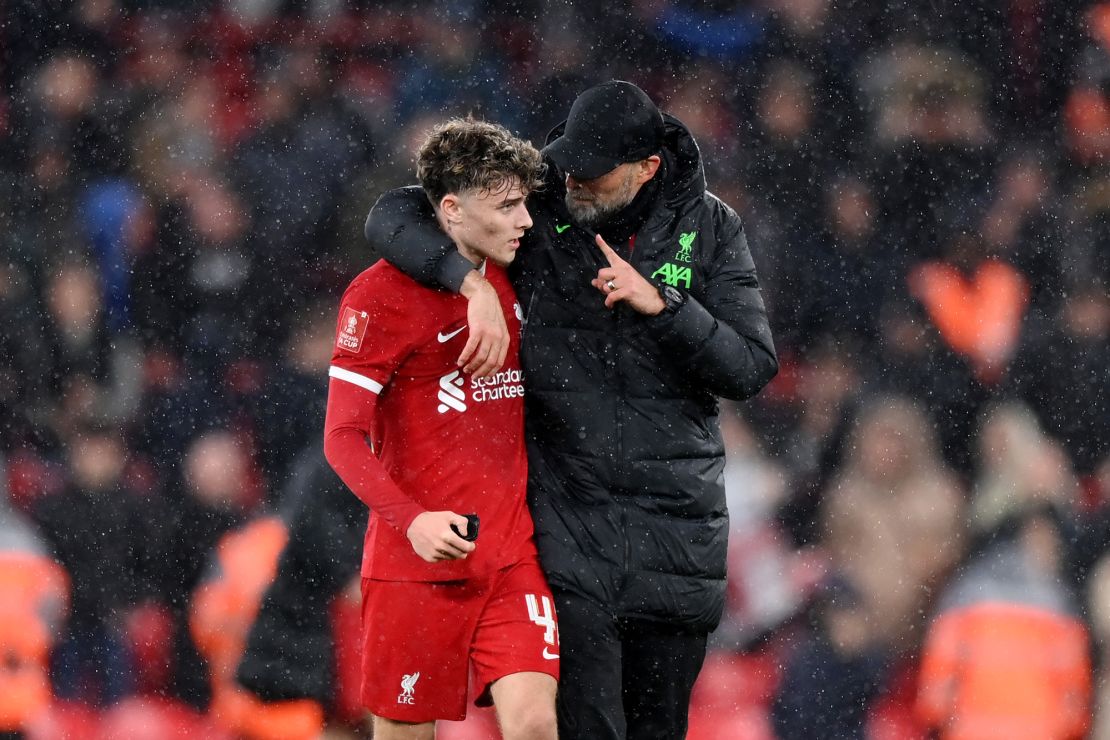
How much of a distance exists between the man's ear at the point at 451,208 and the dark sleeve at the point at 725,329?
45cm

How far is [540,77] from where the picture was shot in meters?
5.24

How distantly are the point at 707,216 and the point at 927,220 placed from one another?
2.29m

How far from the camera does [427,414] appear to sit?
2.95 metres

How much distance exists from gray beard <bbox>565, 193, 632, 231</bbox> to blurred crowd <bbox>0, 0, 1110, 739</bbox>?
2.05m

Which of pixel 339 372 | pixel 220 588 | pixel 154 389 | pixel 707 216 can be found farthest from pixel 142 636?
pixel 707 216

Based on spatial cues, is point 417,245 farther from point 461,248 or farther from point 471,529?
point 471,529

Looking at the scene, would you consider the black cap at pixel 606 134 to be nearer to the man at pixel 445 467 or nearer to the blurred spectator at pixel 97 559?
the man at pixel 445 467

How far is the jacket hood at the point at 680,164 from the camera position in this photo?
299cm

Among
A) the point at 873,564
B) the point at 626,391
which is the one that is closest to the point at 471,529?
the point at 626,391

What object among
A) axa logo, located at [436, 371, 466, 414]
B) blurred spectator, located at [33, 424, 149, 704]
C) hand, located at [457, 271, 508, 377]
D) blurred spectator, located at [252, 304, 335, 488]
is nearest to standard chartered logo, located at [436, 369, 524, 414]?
axa logo, located at [436, 371, 466, 414]

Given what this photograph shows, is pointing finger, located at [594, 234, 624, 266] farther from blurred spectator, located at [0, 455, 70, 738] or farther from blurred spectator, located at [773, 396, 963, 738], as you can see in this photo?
blurred spectator, located at [0, 455, 70, 738]

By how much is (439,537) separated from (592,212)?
75cm

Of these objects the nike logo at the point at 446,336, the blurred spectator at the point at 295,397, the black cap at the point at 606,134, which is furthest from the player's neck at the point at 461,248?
the blurred spectator at the point at 295,397

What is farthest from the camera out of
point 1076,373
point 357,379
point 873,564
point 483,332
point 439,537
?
point 1076,373
